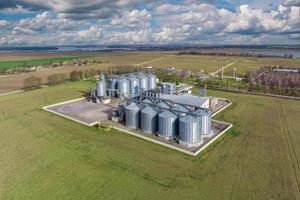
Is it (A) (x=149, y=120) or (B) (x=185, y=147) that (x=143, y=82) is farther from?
(B) (x=185, y=147)

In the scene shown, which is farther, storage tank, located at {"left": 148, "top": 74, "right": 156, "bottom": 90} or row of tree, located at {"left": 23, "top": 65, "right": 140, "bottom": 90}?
row of tree, located at {"left": 23, "top": 65, "right": 140, "bottom": 90}

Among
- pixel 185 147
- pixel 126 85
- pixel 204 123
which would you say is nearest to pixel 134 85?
pixel 126 85

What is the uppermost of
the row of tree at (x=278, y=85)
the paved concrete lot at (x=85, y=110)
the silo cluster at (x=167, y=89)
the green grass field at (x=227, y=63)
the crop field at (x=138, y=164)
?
the green grass field at (x=227, y=63)

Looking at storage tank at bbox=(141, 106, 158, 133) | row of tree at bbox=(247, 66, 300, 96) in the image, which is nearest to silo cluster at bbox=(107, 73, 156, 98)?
storage tank at bbox=(141, 106, 158, 133)

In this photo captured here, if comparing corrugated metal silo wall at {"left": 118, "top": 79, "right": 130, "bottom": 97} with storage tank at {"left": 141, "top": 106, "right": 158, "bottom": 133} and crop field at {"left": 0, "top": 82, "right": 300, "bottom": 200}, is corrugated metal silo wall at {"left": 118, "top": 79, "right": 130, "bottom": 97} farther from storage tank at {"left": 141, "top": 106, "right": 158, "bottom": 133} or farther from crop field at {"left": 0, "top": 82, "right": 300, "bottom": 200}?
storage tank at {"left": 141, "top": 106, "right": 158, "bottom": 133}

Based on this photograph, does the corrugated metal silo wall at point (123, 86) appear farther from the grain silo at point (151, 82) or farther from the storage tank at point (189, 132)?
the storage tank at point (189, 132)

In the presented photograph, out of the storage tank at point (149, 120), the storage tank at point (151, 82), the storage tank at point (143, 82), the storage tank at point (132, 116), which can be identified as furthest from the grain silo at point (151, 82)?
the storage tank at point (149, 120)

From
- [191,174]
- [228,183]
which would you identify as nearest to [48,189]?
[191,174]
